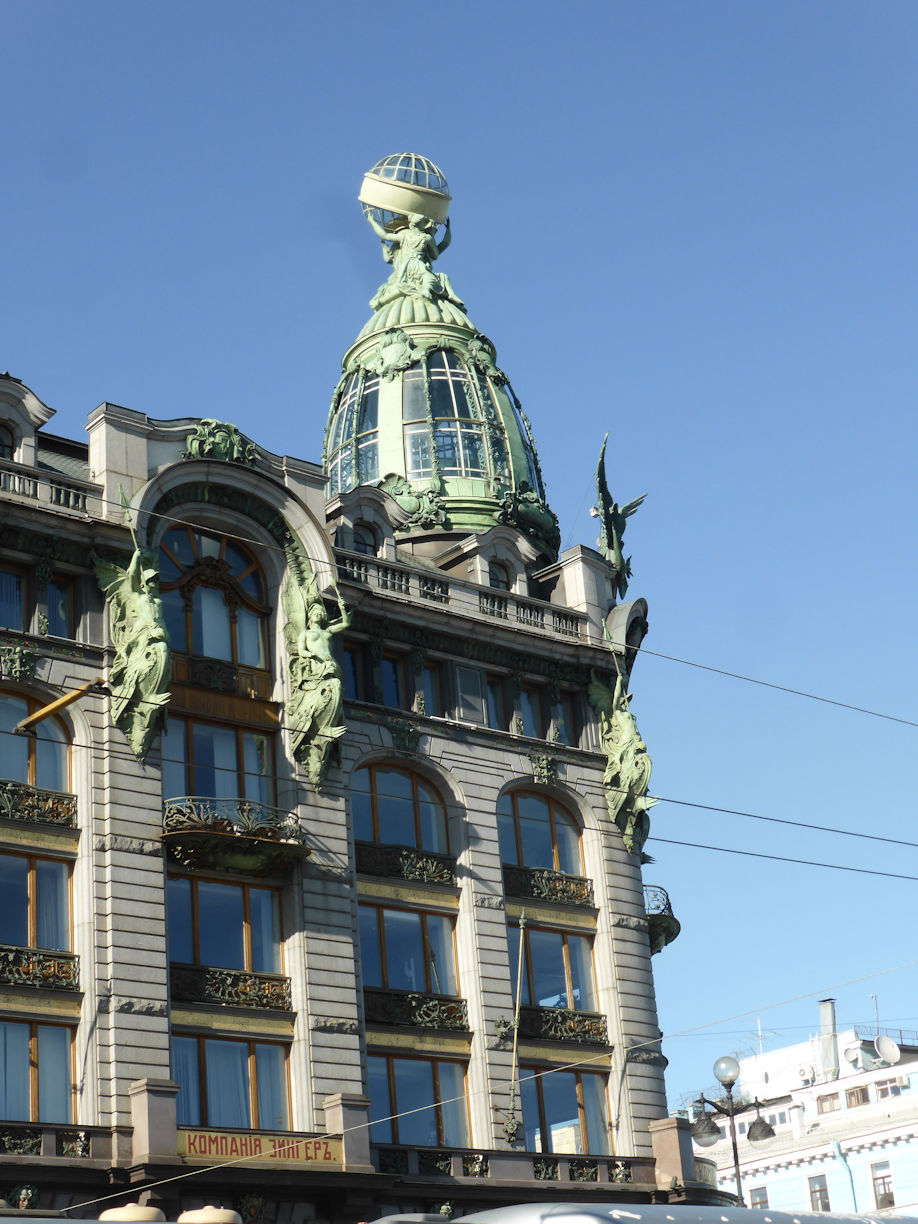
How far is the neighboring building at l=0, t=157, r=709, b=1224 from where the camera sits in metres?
38.4

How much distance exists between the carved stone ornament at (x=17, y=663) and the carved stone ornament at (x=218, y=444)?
6.87 m

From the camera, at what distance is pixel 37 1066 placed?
123 ft

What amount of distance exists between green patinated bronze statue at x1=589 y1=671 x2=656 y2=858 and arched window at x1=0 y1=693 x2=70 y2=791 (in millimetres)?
16066

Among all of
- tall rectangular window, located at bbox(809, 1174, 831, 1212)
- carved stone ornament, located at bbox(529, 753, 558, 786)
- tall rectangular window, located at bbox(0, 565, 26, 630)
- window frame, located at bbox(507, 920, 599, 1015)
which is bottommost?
tall rectangular window, located at bbox(809, 1174, 831, 1212)

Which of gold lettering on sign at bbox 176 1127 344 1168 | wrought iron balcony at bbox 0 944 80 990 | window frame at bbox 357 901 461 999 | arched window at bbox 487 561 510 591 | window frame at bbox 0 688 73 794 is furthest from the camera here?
arched window at bbox 487 561 510 591

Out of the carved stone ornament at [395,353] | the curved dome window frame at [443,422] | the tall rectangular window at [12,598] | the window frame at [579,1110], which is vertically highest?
the carved stone ornament at [395,353]

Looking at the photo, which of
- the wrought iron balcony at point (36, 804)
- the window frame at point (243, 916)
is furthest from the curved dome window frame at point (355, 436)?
the wrought iron balcony at point (36, 804)

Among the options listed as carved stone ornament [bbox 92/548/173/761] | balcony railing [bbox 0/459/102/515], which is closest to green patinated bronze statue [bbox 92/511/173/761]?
carved stone ornament [bbox 92/548/173/761]

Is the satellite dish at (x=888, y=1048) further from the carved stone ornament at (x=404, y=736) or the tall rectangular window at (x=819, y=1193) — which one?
the carved stone ornament at (x=404, y=736)

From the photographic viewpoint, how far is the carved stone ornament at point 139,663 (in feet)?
133

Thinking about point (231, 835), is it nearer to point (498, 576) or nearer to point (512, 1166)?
point (512, 1166)

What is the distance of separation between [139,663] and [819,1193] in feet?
180

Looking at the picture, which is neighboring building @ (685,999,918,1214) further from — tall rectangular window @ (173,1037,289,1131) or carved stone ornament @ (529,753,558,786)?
tall rectangular window @ (173,1037,289,1131)

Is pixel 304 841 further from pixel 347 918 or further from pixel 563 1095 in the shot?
pixel 563 1095
